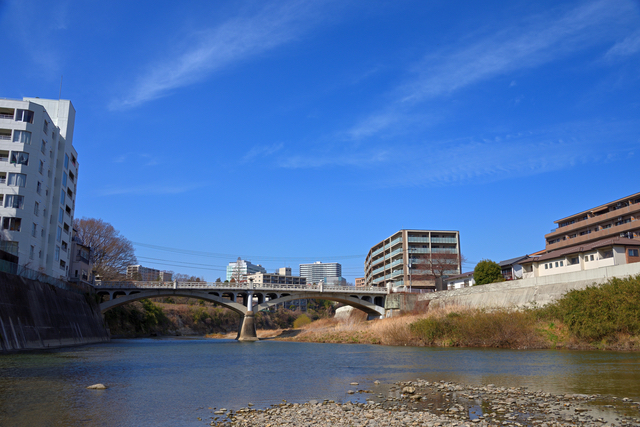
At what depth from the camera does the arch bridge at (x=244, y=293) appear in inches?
2817

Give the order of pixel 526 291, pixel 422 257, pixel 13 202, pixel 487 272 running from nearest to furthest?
1. pixel 13 202
2. pixel 526 291
3. pixel 487 272
4. pixel 422 257

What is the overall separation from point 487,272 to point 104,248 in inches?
2471

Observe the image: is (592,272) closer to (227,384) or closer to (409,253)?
(227,384)

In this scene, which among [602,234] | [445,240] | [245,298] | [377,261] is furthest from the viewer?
[377,261]

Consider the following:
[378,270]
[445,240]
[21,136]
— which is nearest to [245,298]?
[21,136]

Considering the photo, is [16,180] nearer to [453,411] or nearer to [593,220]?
[453,411]

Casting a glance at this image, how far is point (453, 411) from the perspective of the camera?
12.5 meters

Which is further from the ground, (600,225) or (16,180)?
(16,180)

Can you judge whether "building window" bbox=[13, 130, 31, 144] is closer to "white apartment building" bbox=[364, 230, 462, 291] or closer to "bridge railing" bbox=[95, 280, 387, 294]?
"bridge railing" bbox=[95, 280, 387, 294]

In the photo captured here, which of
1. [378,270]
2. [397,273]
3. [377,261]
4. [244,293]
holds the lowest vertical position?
[244,293]

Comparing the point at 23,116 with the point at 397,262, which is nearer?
the point at 23,116

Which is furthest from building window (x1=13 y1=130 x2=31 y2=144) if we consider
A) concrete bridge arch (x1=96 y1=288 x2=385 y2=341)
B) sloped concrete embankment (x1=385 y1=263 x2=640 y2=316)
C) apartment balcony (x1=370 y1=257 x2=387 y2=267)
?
apartment balcony (x1=370 y1=257 x2=387 y2=267)

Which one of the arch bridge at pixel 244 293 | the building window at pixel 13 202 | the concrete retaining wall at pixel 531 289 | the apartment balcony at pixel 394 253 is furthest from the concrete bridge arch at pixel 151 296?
the apartment balcony at pixel 394 253

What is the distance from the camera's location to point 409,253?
10081cm
